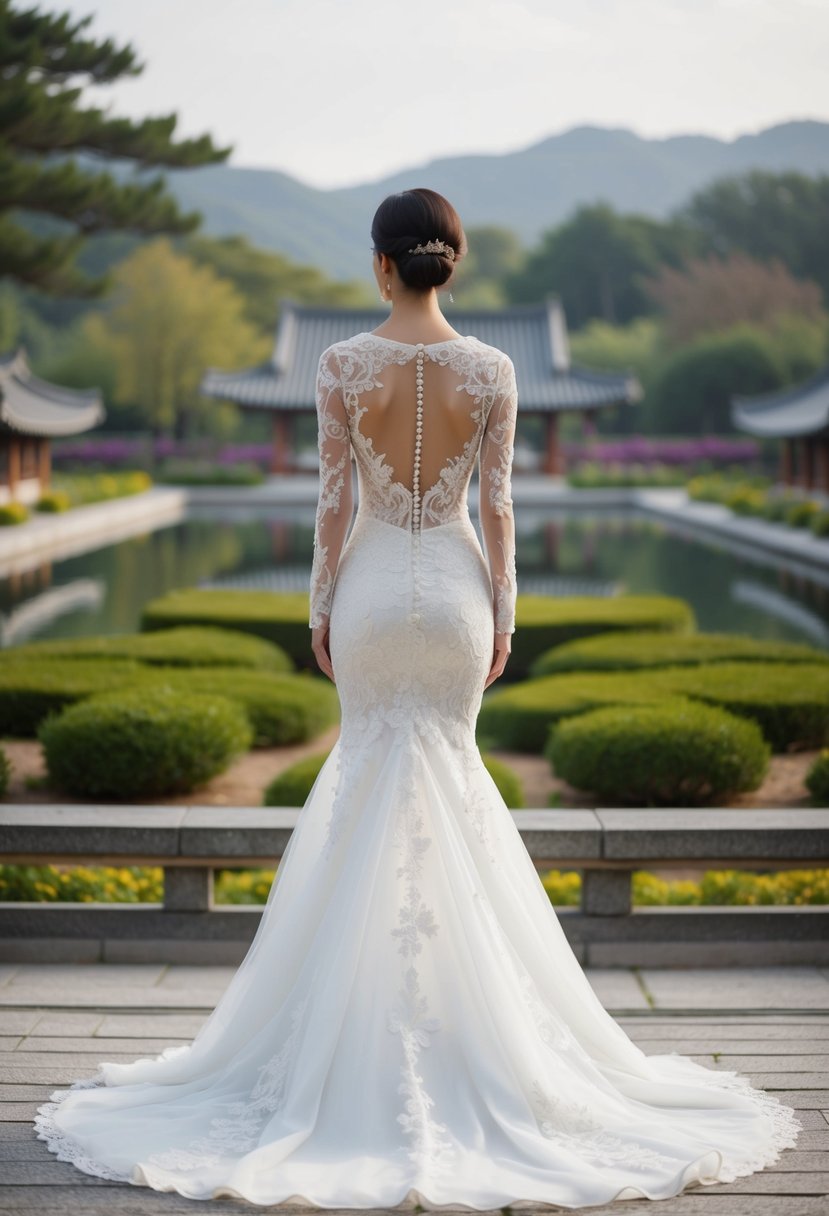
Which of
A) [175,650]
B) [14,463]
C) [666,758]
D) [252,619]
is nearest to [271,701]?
[175,650]

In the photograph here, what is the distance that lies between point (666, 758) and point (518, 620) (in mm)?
5680

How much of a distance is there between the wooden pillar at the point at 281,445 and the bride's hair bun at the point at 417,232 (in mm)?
37431

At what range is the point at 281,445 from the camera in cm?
4072

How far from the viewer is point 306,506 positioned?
35406 millimetres

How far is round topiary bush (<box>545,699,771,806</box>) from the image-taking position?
20.2ft

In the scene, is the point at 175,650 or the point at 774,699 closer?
the point at 774,699

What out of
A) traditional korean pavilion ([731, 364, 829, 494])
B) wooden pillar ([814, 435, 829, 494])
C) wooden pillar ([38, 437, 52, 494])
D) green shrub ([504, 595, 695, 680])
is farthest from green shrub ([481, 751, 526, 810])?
wooden pillar ([38, 437, 52, 494])

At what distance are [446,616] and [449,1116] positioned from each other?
1060 mm

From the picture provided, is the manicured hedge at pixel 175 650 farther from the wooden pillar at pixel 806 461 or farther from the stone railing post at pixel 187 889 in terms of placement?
the wooden pillar at pixel 806 461

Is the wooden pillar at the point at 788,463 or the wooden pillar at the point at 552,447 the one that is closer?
the wooden pillar at the point at 788,463

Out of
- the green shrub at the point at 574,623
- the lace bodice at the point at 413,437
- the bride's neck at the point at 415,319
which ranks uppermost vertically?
the green shrub at the point at 574,623

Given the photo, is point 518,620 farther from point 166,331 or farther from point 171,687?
point 166,331

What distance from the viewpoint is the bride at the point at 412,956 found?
273cm

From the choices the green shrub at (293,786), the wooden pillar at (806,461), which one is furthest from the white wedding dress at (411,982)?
the wooden pillar at (806,461)
